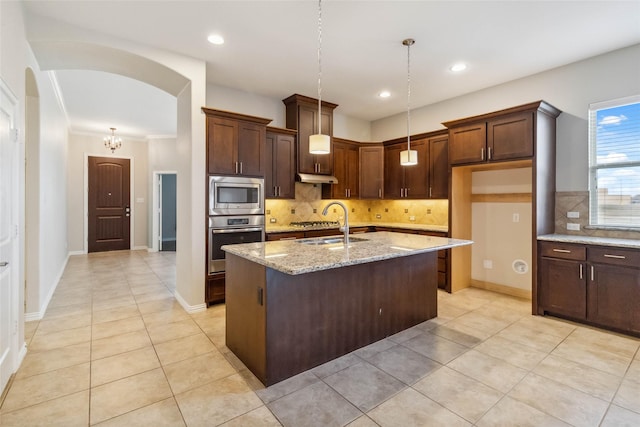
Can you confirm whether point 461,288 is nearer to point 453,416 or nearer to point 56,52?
point 453,416

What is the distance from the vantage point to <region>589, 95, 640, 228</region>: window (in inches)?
135

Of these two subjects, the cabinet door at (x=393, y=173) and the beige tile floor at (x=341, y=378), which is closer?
the beige tile floor at (x=341, y=378)

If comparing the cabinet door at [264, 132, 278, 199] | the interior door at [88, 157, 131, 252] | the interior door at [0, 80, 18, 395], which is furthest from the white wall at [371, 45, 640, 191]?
the interior door at [88, 157, 131, 252]

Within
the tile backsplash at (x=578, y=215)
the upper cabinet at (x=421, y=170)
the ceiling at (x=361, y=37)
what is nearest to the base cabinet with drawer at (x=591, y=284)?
the tile backsplash at (x=578, y=215)

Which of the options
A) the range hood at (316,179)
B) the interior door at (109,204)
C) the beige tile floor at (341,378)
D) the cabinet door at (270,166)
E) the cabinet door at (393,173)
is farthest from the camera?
the interior door at (109,204)

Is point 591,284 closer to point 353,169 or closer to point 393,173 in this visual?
point 393,173

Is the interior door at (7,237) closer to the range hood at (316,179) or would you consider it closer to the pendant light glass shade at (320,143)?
the pendant light glass shade at (320,143)

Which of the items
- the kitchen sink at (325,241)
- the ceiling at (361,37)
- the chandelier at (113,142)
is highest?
the ceiling at (361,37)

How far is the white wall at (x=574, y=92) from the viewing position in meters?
3.47

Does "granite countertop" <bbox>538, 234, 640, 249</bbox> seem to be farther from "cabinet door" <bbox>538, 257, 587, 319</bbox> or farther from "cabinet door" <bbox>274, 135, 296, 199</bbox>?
"cabinet door" <bbox>274, 135, 296, 199</bbox>

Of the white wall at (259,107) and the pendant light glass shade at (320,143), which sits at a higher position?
the white wall at (259,107)

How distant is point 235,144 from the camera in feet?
13.3

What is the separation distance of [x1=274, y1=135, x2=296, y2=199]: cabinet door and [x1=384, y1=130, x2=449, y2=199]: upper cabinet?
1.82 metres

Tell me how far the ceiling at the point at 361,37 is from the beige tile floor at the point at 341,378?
3.03m
